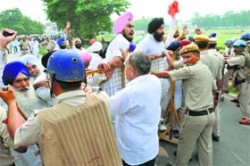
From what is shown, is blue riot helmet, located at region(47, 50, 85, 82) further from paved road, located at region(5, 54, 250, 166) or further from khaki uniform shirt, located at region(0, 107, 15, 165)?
paved road, located at region(5, 54, 250, 166)

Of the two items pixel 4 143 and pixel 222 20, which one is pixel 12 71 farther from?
pixel 222 20

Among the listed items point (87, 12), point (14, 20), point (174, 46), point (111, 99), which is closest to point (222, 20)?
point (87, 12)

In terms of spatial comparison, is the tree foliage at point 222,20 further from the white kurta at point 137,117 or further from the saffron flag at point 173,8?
the white kurta at point 137,117

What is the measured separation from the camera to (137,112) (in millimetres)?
2639

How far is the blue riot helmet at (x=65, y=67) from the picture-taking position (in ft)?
5.82

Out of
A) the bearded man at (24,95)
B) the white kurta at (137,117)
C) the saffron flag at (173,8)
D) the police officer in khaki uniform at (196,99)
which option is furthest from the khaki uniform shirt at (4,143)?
the saffron flag at (173,8)

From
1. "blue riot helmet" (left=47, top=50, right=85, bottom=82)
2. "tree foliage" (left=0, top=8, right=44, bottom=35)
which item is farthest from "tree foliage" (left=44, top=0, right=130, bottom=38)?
"tree foliage" (left=0, top=8, right=44, bottom=35)

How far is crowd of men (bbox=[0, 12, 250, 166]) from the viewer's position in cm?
177

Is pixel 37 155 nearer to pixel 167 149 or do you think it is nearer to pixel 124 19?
pixel 124 19

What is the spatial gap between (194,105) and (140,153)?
51.5 inches

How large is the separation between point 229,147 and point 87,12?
26.7 metres

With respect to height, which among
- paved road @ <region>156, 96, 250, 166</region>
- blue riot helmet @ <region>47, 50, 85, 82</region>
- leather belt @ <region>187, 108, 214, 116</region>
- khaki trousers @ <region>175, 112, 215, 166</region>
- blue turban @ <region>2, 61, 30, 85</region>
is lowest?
paved road @ <region>156, 96, 250, 166</region>

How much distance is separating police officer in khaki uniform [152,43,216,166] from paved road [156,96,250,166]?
0.78 meters

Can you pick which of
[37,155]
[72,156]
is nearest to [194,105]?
[37,155]
